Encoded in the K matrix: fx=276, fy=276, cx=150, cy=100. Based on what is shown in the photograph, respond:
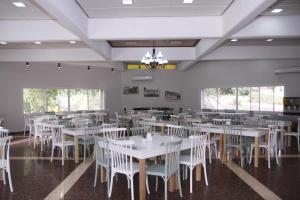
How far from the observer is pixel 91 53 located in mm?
10477

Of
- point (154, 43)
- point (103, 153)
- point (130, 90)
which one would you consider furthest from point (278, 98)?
point (103, 153)

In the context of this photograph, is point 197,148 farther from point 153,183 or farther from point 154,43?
point 154,43

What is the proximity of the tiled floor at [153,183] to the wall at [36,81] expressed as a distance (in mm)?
6213

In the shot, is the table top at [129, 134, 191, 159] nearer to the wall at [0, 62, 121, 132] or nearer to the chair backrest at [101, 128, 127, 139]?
the chair backrest at [101, 128, 127, 139]

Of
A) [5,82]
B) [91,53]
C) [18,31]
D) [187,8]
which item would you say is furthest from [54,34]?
[5,82]

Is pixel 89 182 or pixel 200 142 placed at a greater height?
pixel 200 142

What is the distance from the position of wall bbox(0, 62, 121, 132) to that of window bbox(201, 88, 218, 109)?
5.12 meters

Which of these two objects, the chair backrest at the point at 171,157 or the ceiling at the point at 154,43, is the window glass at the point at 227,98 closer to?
the ceiling at the point at 154,43

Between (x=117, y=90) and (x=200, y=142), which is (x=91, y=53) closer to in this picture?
(x=117, y=90)

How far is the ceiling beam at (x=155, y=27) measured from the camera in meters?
6.52

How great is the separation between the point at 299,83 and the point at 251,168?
7411 mm

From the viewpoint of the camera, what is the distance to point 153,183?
527cm

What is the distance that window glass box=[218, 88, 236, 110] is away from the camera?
1384 centimetres

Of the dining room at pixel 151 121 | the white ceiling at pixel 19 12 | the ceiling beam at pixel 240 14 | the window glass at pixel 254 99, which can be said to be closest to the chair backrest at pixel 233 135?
the dining room at pixel 151 121
